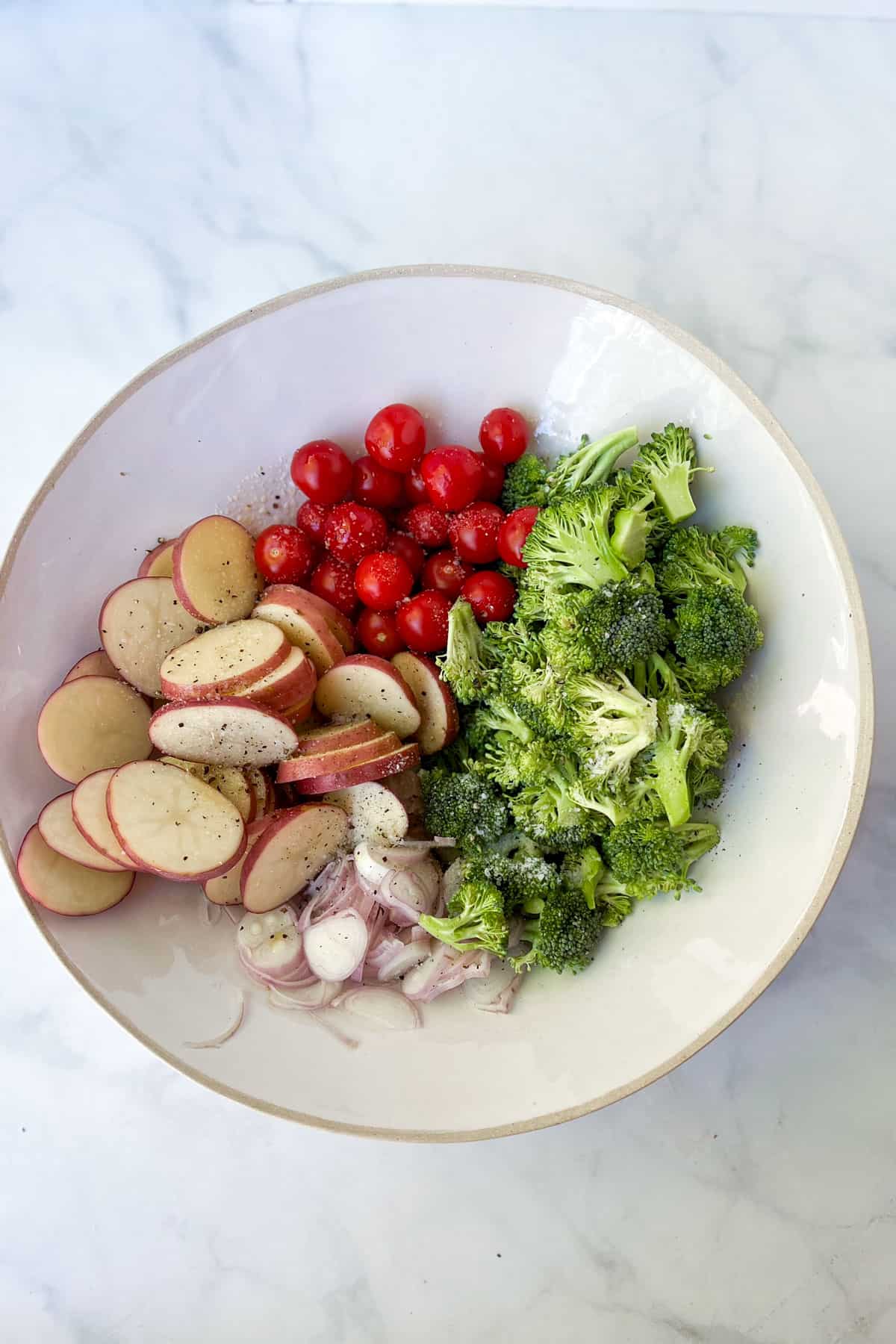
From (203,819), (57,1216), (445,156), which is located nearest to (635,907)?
(203,819)

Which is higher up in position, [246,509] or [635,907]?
[246,509]

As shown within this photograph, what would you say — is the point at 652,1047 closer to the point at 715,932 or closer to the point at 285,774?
the point at 715,932

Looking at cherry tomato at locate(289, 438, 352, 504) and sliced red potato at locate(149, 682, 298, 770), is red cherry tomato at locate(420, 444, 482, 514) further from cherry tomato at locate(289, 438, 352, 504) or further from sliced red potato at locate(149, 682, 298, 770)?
sliced red potato at locate(149, 682, 298, 770)

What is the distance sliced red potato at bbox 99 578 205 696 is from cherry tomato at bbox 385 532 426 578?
0.46m

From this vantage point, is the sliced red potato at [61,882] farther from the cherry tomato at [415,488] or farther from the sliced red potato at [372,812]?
the cherry tomato at [415,488]

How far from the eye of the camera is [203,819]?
1.90 m

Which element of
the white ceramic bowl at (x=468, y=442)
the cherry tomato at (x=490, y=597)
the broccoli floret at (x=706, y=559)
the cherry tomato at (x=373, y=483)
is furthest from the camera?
the cherry tomato at (x=373, y=483)

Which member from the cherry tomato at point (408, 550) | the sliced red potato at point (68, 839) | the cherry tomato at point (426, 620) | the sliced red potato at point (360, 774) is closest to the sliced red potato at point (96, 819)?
the sliced red potato at point (68, 839)

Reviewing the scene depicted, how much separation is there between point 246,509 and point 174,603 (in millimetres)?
280

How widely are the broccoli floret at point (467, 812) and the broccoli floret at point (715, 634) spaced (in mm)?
459

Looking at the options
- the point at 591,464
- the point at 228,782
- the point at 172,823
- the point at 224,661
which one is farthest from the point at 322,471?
the point at 172,823

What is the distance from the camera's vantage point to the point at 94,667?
205cm

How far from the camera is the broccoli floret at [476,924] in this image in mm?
1910

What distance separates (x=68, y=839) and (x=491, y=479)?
1108 mm
